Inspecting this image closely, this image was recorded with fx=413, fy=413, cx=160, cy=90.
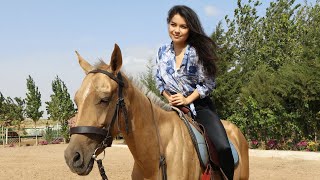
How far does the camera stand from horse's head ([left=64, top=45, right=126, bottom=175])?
296 centimetres

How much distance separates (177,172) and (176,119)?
558 mm

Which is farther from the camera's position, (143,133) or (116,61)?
(143,133)

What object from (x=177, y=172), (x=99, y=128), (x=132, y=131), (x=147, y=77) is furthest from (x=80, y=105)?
(x=147, y=77)

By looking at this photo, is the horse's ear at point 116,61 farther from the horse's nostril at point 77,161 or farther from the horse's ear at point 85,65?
the horse's nostril at point 77,161

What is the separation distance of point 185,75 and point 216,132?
650 millimetres

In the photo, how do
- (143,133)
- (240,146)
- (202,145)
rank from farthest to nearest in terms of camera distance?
1. (240,146)
2. (202,145)
3. (143,133)

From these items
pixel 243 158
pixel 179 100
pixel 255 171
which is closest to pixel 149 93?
pixel 179 100

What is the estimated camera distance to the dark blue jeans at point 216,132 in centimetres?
402

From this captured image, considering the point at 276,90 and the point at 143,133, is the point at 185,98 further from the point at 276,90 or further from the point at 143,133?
the point at 276,90

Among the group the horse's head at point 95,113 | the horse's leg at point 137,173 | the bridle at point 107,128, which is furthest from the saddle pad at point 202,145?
the horse's head at point 95,113

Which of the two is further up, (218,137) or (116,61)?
(116,61)

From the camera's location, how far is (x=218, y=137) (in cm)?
404

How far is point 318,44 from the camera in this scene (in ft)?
67.7

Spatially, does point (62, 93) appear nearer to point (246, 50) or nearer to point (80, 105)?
point (246, 50)
